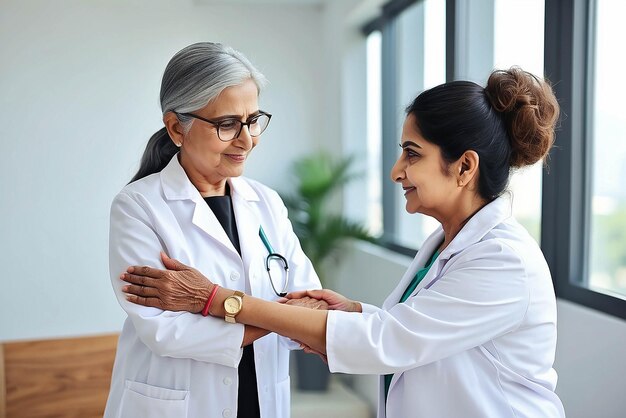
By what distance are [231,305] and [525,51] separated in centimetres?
201

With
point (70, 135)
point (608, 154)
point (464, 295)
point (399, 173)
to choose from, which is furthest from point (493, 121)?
point (70, 135)

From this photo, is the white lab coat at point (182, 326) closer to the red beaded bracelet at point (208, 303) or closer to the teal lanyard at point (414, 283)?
the red beaded bracelet at point (208, 303)

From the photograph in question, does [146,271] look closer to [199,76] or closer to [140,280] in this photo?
[140,280]

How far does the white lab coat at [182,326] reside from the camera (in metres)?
1.70

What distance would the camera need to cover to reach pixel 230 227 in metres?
1.99

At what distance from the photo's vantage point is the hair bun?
164cm

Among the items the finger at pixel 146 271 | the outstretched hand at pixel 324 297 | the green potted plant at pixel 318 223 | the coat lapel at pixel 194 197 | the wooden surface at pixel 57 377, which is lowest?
the wooden surface at pixel 57 377

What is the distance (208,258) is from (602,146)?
1478 mm

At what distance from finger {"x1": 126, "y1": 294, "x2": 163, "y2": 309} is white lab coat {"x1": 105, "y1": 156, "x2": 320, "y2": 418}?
18mm

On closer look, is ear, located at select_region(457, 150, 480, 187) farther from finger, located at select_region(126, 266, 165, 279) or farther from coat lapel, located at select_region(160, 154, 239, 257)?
finger, located at select_region(126, 266, 165, 279)

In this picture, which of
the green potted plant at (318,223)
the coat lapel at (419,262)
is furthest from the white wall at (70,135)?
the coat lapel at (419,262)

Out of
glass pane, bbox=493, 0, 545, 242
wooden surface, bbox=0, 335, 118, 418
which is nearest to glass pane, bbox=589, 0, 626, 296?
glass pane, bbox=493, 0, 545, 242

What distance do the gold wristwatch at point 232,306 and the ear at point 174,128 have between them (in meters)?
0.47

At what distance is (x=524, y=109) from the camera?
164 cm
